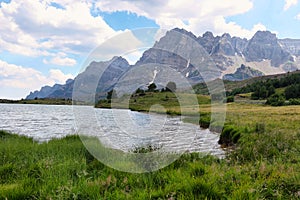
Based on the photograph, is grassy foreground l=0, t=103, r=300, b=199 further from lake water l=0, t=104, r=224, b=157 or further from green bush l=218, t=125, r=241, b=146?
green bush l=218, t=125, r=241, b=146

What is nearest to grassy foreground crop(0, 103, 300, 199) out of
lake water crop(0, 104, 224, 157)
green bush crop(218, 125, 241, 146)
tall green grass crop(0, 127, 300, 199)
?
tall green grass crop(0, 127, 300, 199)

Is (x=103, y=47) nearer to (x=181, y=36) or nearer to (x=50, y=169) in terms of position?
(x=181, y=36)

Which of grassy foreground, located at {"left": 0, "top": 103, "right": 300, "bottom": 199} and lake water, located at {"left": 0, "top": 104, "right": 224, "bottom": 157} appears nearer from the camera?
grassy foreground, located at {"left": 0, "top": 103, "right": 300, "bottom": 199}

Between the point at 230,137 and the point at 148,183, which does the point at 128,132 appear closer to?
the point at 230,137

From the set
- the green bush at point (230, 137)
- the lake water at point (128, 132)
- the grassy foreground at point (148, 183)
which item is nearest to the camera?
the grassy foreground at point (148, 183)

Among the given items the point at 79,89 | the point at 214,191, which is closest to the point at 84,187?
the point at 214,191

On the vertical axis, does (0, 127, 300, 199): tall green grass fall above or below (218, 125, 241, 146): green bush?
above

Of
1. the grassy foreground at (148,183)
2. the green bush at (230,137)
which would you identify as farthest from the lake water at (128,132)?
the grassy foreground at (148,183)

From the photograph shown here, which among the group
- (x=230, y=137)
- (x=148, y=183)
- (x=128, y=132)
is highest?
(x=148, y=183)

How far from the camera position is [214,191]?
Result: 5910 millimetres

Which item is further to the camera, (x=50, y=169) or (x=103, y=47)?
(x=103, y=47)

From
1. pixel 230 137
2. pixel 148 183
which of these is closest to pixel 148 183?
pixel 148 183

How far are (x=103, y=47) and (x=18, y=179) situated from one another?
5.09 metres

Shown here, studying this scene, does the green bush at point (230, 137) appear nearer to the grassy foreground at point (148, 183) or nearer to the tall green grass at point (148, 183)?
the grassy foreground at point (148, 183)
